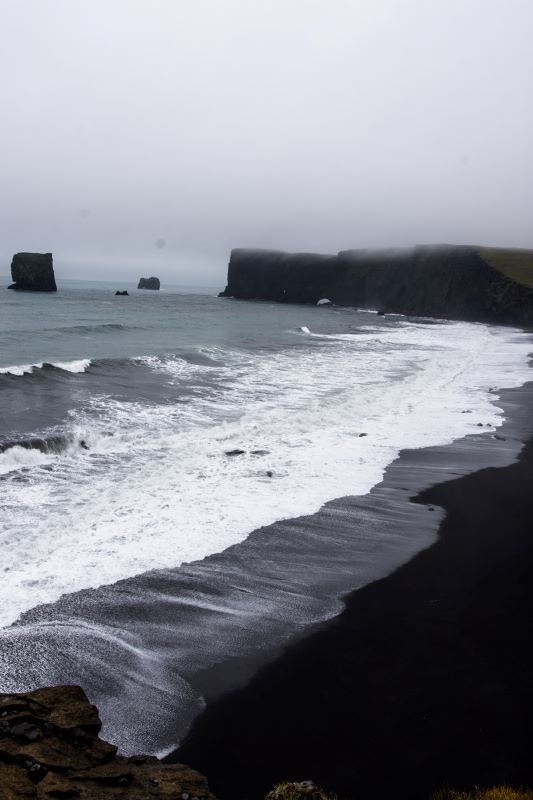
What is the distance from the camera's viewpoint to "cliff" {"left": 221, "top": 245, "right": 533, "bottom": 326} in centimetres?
8881

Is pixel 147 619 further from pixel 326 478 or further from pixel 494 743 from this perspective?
pixel 326 478

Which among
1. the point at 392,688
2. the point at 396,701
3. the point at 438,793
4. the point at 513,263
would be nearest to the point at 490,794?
the point at 438,793

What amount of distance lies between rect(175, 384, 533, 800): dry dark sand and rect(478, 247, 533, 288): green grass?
84.8 m

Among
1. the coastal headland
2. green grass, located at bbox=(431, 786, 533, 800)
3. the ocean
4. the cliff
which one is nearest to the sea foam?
the ocean

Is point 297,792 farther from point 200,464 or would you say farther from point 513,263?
point 513,263

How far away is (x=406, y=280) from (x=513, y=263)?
77.4 feet

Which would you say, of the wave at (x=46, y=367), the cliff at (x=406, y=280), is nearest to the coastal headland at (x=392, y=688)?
the wave at (x=46, y=367)

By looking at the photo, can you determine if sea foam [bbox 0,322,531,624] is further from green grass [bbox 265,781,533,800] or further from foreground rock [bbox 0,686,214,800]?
green grass [bbox 265,781,533,800]

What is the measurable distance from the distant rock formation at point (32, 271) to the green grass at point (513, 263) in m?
85.0

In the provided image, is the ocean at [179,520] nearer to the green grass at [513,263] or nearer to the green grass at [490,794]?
the green grass at [490,794]

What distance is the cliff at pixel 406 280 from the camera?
88.8 meters

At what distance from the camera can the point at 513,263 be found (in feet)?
314

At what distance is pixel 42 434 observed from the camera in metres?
13.9

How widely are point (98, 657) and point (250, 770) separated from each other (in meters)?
2.10
